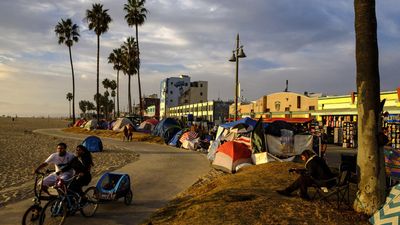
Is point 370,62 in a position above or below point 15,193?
above

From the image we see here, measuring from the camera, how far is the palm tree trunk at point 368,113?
23.4ft

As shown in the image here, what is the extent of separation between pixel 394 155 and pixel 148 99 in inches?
5664

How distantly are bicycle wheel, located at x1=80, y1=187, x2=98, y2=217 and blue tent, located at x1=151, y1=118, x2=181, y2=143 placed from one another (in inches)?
953

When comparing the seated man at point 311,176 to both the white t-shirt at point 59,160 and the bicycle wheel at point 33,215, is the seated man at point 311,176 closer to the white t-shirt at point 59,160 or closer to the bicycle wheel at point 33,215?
the white t-shirt at point 59,160

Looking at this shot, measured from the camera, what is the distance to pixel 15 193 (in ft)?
37.3

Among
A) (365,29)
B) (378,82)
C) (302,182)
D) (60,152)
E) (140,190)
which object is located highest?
(365,29)

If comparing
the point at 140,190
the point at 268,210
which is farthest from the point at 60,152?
the point at 268,210

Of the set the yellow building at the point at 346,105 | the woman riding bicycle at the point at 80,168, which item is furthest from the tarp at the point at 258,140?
the yellow building at the point at 346,105

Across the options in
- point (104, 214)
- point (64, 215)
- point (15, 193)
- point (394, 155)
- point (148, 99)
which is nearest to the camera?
point (64, 215)

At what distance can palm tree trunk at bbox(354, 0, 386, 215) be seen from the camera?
7.14 metres

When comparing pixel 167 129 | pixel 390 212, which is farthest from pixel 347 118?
pixel 390 212

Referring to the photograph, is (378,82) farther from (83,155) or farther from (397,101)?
→ (397,101)

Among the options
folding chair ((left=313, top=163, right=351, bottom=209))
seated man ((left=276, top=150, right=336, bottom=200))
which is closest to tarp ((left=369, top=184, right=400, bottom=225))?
folding chair ((left=313, top=163, right=351, bottom=209))

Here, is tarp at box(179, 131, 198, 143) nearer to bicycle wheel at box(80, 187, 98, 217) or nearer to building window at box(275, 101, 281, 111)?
bicycle wheel at box(80, 187, 98, 217)
